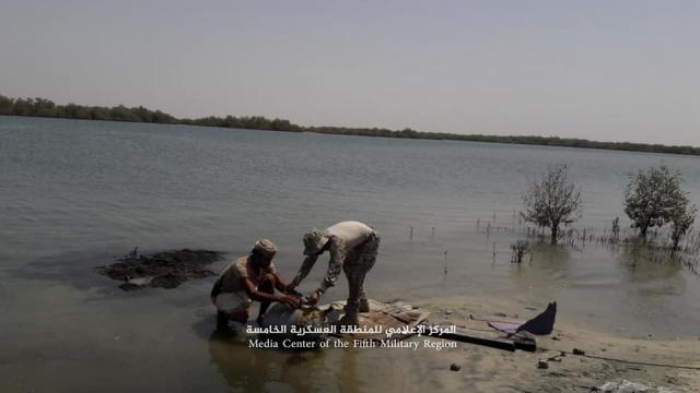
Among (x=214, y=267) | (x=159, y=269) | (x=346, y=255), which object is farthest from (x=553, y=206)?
(x=159, y=269)

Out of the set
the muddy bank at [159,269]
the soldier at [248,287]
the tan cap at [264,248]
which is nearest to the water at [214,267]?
the muddy bank at [159,269]

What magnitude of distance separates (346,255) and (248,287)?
146 cm

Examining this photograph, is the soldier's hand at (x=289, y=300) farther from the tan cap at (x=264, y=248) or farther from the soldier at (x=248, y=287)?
the tan cap at (x=264, y=248)

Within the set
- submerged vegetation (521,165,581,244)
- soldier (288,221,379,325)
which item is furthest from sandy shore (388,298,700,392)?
submerged vegetation (521,165,581,244)

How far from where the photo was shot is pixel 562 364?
7.90 meters

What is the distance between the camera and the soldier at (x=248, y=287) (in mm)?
8281

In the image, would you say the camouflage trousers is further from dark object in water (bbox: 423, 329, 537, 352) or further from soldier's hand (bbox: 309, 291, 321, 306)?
dark object in water (bbox: 423, 329, 537, 352)

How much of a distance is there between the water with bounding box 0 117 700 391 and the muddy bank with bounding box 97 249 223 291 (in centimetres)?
33

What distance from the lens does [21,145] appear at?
126 ft

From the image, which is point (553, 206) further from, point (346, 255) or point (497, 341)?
point (346, 255)

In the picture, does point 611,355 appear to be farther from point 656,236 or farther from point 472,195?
point 472,195

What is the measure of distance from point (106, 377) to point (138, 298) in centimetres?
329

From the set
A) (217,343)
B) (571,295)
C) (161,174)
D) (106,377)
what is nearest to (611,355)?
(571,295)

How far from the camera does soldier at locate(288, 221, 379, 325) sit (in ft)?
Result: 25.8
